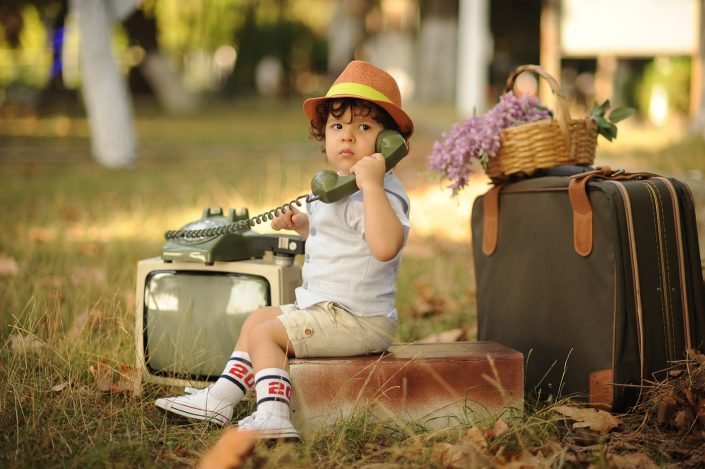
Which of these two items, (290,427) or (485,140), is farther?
(485,140)

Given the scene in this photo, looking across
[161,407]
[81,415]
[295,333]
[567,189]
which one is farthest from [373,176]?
[81,415]

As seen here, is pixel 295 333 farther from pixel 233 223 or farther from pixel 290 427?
pixel 233 223

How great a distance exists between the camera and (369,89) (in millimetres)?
2781

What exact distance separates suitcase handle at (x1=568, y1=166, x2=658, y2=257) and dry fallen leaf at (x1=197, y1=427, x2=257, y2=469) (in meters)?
1.33

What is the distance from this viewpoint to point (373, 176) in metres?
2.70

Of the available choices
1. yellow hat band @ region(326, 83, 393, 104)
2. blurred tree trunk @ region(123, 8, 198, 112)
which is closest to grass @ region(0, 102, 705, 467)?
yellow hat band @ region(326, 83, 393, 104)

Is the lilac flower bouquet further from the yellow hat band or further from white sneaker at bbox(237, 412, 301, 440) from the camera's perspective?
white sneaker at bbox(237, 412, 301, 440)

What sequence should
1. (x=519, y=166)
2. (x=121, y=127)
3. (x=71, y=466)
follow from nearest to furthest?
(x=71, y=466), (x=519, y=166), (x=121, y=127)

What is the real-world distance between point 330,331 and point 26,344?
124cm

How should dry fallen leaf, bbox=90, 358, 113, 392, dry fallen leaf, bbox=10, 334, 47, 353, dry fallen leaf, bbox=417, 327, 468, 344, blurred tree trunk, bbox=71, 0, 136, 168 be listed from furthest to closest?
blurred tree trunk, bbox=71, 0, 136, 168, dry fallen leaf, bbox=417, 327, 468, 344, dry fallen leaf, bbox=10, 334, 47, 353, dry fallen leaf, bbox=90, 358, 113, 392

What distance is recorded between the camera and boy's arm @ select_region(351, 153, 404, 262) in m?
2.65

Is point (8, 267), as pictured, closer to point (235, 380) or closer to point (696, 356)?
point (235, 380)

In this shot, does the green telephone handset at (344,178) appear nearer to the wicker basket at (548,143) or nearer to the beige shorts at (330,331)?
the beige shorts at (330,331)

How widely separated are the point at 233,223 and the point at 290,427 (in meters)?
0.82
